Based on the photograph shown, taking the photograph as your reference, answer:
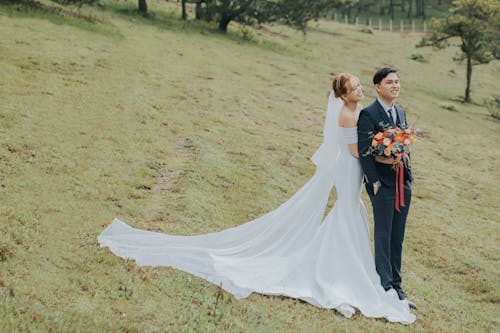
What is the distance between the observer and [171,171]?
47.1 feet

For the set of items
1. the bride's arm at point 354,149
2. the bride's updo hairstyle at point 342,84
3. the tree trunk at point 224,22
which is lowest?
the bride's arm at point 354,149

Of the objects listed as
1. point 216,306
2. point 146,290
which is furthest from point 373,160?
point 146,290

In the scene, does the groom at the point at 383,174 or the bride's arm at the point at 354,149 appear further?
the bride's arm at the point at 354,149

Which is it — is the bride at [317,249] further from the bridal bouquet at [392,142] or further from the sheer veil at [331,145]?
the bridal bouquet at [392,142]

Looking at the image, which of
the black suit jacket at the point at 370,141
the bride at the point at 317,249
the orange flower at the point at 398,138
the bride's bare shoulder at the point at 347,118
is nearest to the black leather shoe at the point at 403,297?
the bride at the point at 317,249

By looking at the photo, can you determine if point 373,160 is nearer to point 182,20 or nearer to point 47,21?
point 47,21

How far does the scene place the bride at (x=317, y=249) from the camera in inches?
325

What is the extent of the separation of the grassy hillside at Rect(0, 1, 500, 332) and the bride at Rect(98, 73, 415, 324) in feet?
0.81

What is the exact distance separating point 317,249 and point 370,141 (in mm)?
1899

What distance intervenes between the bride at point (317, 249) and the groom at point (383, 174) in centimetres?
19

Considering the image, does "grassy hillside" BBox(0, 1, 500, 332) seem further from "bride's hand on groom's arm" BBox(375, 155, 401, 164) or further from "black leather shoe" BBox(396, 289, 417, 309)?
"bride's hand on groom's arm" BBox(375, 155, 401, 164)

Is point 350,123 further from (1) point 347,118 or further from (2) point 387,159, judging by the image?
(2) point 387,159

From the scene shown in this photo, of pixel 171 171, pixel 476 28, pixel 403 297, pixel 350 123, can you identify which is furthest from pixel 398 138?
pixel 476 28

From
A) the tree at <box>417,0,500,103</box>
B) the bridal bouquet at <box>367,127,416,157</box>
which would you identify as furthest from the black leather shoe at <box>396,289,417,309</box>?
the tree at <box>417,0,500,103</box>
